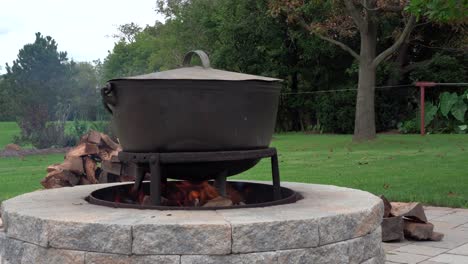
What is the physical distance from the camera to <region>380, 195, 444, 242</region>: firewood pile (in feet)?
15.4

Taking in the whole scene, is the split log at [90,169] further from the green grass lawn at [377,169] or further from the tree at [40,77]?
the tree at [40,77]

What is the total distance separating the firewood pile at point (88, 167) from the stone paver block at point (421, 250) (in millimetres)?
3512

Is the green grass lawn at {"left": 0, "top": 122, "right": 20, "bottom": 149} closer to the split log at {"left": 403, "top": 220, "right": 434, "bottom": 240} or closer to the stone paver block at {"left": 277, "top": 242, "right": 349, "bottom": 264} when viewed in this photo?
the split log at {"left": 403, "top": 220, "right": 434, "bottom": 240}

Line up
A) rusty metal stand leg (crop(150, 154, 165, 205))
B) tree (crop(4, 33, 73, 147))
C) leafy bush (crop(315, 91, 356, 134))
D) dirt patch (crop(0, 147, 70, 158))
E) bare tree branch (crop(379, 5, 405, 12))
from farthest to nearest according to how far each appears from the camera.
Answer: tree (crop(4, 33, 73, 147)) → leafy bush (crop(315, 91, 356, 134)) → dirt patch (crop(0, 147, 70, 158)) → bare tree branch (crop(379, 5, 405, 12)) → rusty metal stand leg (crop(150, 154, 165, 205))

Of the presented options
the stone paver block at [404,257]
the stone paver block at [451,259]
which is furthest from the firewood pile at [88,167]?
the stone paver block at [451,259]

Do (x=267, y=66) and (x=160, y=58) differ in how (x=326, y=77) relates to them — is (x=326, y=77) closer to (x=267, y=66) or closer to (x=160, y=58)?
(x=267, y=66)

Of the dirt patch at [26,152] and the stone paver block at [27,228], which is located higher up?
the stone paver block at [27,228]

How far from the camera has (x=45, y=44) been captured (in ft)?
157

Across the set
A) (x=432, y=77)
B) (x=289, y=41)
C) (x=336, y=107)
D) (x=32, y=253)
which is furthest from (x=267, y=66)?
(x=32, y=253)

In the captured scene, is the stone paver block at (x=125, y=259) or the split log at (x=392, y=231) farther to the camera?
the split log at (x=392, y=231)

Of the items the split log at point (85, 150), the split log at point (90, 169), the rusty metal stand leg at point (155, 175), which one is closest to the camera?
the rusty metal stand leg at point (155, 175)

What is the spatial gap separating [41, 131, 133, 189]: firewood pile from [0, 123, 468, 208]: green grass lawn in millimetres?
1030

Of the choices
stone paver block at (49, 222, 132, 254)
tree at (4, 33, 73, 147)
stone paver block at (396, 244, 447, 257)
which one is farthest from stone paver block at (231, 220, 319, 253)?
tree at (4, 33, 73, 147)

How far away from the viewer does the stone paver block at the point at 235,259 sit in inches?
113
